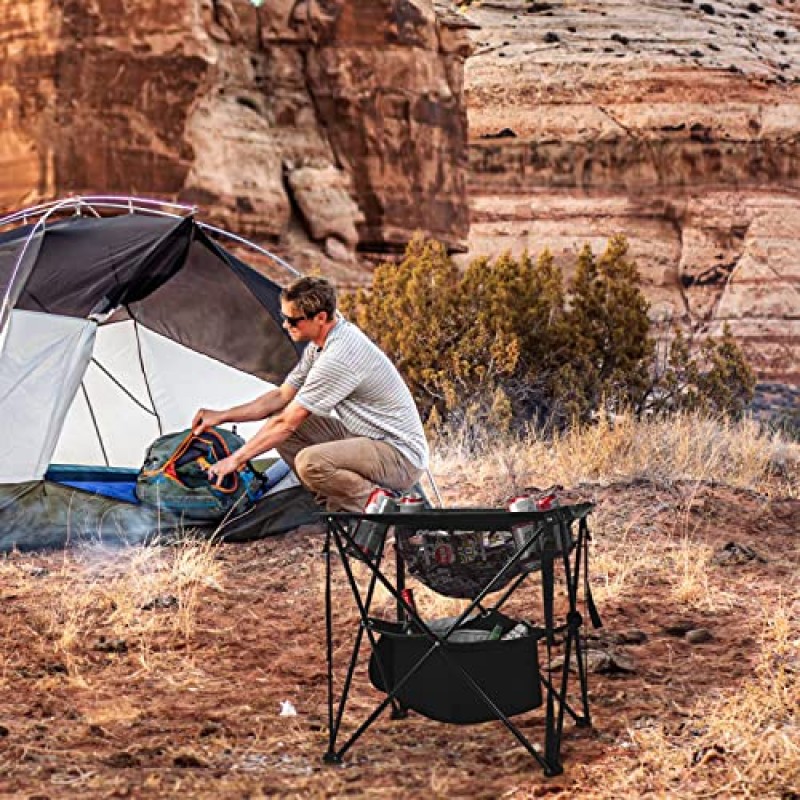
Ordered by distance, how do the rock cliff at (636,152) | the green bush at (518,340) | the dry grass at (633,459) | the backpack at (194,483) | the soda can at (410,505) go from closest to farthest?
the soda can at (410,505), the backpack at (194,483), the dry grass at (633,459), the green bush at (518,340), the rock cliff at (636,152)

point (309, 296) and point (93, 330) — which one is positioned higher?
point (309, 296)

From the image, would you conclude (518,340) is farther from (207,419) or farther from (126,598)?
(126,598)

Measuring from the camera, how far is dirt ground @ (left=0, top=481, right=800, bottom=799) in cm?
324

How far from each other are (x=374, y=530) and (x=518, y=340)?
698cm

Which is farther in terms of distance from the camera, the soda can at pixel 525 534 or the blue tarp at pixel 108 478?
the blue tarp at pixel 108 478

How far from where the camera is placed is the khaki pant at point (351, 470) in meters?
5.66

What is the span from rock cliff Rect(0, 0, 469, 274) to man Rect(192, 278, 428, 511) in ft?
51.3

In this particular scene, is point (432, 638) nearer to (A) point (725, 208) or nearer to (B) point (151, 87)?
(B) point (151, 87)

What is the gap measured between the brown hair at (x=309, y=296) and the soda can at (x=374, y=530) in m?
1.64

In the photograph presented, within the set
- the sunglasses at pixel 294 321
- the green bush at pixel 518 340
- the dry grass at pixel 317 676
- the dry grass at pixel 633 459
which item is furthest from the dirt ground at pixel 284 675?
the green bush at pixel 518 340

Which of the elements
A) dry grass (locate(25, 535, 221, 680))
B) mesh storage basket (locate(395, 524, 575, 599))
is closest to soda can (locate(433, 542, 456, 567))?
mesh storage basket (locate(395, 524, 575, 599))

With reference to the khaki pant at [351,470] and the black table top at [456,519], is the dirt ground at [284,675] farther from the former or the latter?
the black table top at [456,519]

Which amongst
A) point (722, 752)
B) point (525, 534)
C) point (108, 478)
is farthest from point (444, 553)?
point (108, 478)

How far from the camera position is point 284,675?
423 centimetres
